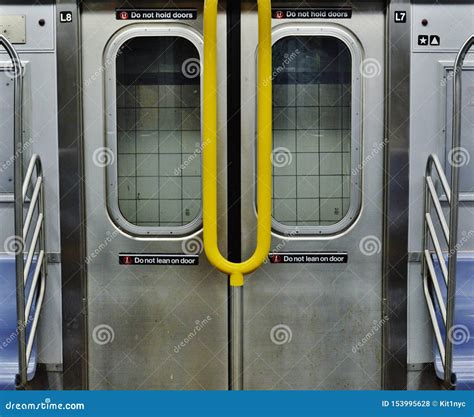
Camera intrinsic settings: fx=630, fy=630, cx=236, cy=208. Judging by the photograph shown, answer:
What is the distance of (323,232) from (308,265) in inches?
8.1

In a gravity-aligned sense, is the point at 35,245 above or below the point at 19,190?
below

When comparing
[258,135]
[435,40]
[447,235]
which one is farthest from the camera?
[435,40]

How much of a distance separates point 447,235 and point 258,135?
1.19m

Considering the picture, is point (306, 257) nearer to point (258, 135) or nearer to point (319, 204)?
point (319, 204)

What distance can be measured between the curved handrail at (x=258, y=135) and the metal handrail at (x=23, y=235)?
0.92 metres

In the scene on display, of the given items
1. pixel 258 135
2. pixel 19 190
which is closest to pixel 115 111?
pixel 19 190

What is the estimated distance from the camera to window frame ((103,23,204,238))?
11.5ft

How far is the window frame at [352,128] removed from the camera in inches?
Answer: 138

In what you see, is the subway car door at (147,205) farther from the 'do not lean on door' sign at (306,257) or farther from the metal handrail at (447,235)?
the metal handrail at (447,235)

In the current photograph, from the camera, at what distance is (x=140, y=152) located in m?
3.55

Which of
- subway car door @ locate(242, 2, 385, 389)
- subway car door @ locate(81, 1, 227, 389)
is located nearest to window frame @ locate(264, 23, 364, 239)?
subway car door @ locate(242, 2, 385, 389)

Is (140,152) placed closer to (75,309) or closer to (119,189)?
(119,189)

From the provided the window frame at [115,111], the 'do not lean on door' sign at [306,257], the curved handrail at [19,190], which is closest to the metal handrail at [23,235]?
the curved handrail at [19,190]

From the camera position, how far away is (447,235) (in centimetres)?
335
